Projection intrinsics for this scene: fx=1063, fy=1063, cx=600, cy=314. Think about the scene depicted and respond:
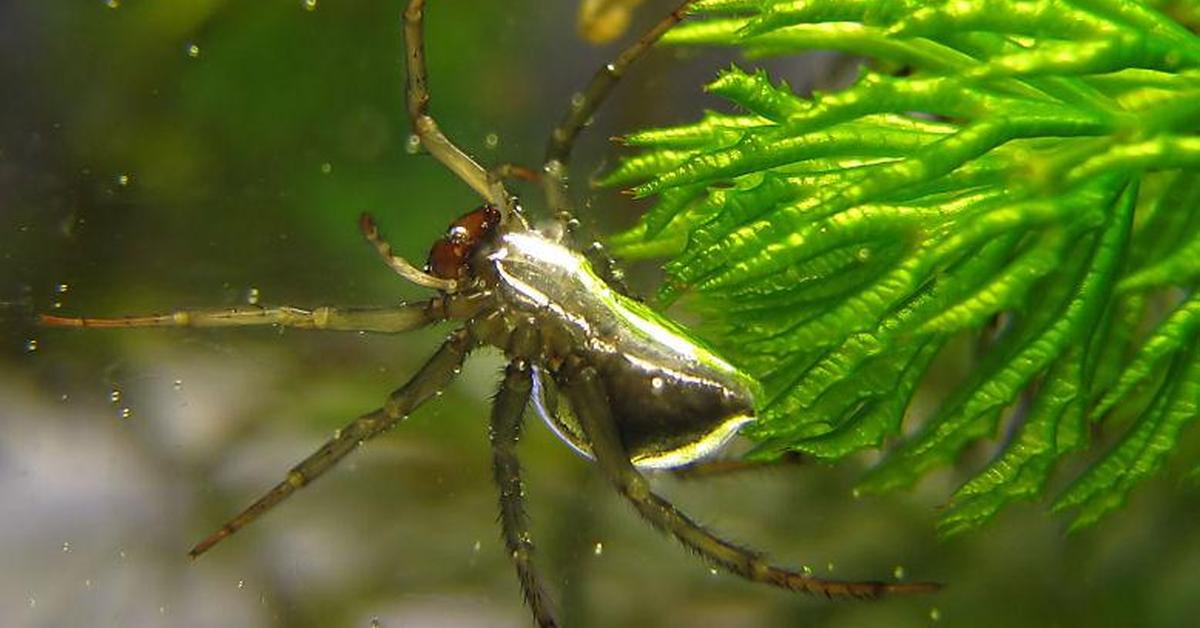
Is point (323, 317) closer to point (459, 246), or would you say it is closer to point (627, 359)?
point (459, 246)

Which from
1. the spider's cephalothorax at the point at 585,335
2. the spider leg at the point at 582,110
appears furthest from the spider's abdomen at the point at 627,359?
the spider leg at the point at 582,110

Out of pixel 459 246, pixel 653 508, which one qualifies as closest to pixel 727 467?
pixel 653 508

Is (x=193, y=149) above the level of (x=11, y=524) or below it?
above

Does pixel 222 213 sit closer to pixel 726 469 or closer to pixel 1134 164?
pixel 726 469

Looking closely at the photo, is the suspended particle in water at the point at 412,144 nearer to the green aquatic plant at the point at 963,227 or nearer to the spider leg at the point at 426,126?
the spider leg at the point at 426,126

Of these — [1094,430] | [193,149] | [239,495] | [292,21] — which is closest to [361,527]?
[239,495]

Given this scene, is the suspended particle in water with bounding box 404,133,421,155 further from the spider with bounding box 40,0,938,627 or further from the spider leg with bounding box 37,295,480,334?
the spider leg with bounding box 37,295,480,334
